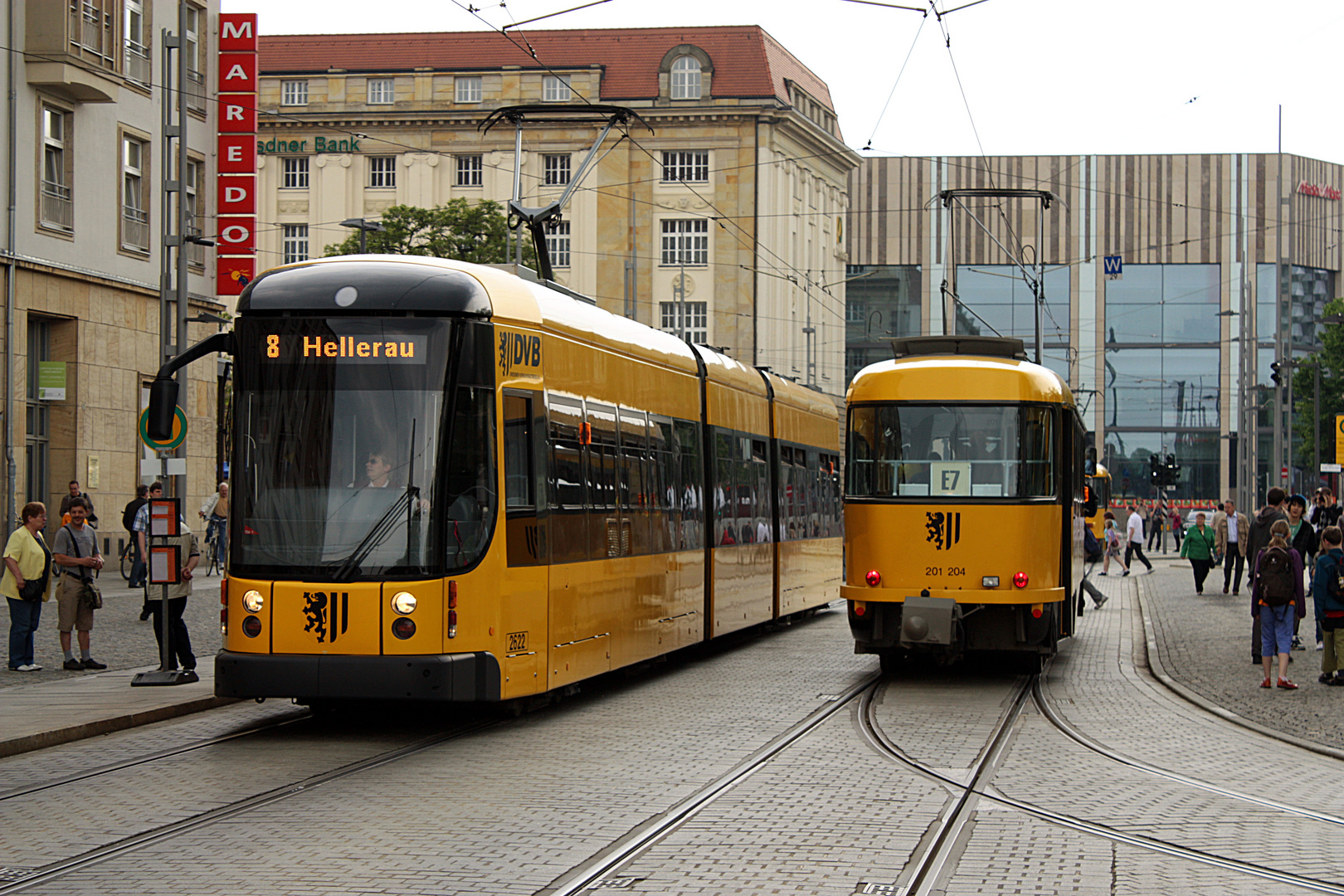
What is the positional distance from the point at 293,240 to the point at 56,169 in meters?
40.7

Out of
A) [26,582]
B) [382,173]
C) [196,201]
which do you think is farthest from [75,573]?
[382,173]

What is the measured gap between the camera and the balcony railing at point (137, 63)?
32688 millimetres

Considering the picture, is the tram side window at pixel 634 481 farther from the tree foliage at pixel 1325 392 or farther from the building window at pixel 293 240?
the tree foliage at pixel 1325 392

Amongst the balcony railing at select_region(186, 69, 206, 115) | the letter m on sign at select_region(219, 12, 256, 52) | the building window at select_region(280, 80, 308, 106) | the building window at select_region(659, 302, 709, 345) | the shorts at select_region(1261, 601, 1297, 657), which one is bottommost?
the shorts at select_region(1261, 601, 1297, 657)

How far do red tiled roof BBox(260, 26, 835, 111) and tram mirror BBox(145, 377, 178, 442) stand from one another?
197ft

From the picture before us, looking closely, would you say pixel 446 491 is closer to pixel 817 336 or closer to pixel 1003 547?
pixel 1003 547

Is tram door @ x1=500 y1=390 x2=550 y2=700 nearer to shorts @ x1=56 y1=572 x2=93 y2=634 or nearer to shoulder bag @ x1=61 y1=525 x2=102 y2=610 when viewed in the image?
shoulder bag @ x1=61 y1=525 x2=102 y2=610

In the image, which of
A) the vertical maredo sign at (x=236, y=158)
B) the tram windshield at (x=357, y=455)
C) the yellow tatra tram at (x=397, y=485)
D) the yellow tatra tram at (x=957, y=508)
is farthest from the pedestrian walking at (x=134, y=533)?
the tram windshield at (x=357, y=455)

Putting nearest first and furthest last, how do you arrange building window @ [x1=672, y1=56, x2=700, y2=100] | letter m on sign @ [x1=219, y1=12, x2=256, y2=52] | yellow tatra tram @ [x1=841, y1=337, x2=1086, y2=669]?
yellow tatra tram @ [x1=841, y1=337, x2=1086, y2=669]
letter m on sign @ [x1=219, y1=12, x2=256, y2=52]
building window @ [x1=672, y1=56, x2=700, y2=100]

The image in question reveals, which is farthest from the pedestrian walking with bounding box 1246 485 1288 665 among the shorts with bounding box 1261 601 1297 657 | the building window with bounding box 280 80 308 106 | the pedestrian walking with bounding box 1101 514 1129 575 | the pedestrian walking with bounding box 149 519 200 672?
the building window with bounding box 280 80 308 106

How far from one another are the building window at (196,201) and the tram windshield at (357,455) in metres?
24.4

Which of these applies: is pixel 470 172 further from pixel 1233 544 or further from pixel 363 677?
pixel 363 677

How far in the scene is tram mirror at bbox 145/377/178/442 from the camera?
36.7 feet

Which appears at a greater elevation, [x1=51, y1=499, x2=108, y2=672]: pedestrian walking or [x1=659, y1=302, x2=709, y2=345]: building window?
[x1=659, y1=302, x2=709, y2=345]: building window
